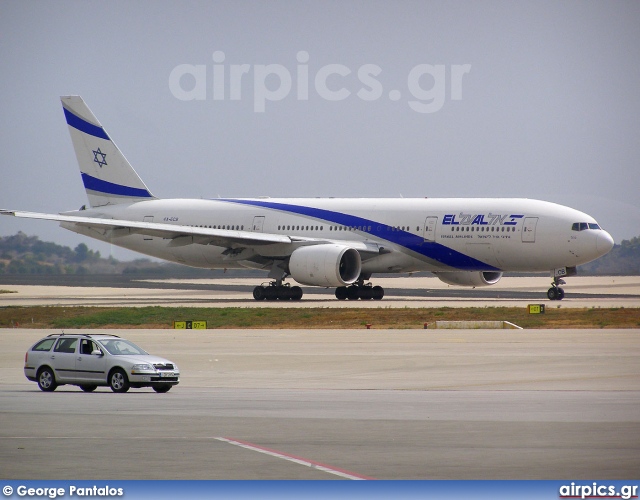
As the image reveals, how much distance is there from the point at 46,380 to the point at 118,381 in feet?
5.88

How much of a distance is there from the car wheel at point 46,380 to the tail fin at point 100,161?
133 ft

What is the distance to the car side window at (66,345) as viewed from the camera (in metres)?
24.4

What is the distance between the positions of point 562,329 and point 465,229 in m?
14.0

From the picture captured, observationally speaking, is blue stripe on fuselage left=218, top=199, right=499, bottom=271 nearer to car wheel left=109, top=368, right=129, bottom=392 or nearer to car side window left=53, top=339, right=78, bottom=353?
car side window left=53, top=339, right=78, bottom=353

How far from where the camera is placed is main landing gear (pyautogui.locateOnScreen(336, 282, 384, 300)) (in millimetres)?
55400

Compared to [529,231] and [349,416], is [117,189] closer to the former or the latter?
[529,231]

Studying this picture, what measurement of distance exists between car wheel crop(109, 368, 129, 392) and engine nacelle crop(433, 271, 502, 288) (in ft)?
111

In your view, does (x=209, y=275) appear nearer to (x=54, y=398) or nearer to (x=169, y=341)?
(x=169, y=341)

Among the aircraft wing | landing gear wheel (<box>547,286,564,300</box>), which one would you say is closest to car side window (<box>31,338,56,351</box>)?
the aircraft wing

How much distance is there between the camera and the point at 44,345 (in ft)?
81.7

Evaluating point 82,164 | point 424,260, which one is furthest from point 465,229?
point 82,164

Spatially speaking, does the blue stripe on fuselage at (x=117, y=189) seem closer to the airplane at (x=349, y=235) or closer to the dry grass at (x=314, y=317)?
the airplane at (x=349, y=235)

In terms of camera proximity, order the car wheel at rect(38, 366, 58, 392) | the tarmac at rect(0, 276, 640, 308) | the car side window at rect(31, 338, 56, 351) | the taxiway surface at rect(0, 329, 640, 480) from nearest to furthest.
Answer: the taxiway surface at rect(0, 329, 640, 480), the car wheel at rect(38, 366, 58, 392), the car side window at rect(31, 338, 56, 351), the tarmac at rect(0, 276, 640, 308)

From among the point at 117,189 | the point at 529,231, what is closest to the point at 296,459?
the point at 529,231
